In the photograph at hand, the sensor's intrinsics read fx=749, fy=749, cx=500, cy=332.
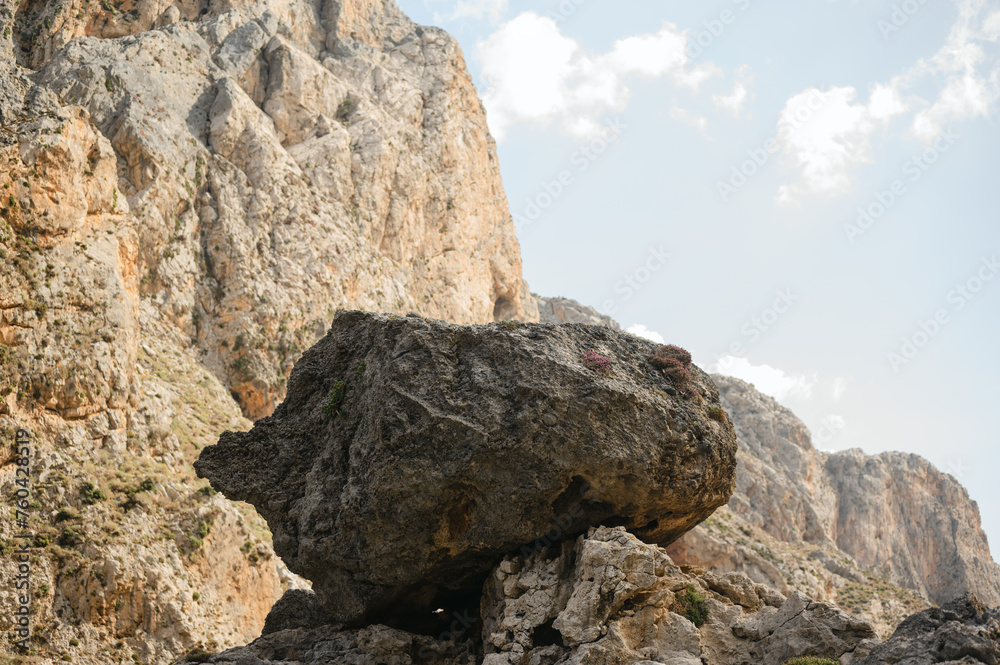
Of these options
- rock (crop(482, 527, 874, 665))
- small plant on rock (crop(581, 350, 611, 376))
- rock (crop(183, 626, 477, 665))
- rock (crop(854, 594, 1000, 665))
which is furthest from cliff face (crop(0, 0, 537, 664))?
rock (crop(854, 594, 1000, 665))

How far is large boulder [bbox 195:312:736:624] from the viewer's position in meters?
19.4

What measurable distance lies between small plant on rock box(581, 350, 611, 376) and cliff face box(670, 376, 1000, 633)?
4227cm

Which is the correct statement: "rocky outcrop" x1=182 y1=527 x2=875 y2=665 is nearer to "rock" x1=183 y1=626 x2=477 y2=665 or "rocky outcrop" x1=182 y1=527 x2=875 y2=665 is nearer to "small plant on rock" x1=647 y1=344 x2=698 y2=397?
"rock" x1=183 y1=626 x2=477 y2=665

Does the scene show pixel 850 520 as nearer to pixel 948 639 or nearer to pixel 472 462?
pixel 472 462

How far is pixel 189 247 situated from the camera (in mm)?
52375

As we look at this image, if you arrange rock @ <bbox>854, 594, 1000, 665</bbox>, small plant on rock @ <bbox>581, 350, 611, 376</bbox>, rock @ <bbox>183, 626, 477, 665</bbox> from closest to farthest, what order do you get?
1. rock @ <bbox>854, 594, 1000, 665</bbox>
2. rock @ <bbox>183, 626, 477, 665</bbox>
3. small plant on rock @ <bbox>581, 350, 611, 376</bbox>

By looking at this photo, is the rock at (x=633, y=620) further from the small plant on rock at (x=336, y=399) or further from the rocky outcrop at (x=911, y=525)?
the rocky outcrop at (x=911, y=525)

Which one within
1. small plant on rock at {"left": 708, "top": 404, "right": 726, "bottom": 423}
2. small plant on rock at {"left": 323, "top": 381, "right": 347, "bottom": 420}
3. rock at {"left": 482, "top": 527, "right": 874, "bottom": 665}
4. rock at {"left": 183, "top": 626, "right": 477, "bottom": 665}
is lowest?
rock at {"left": 183, "top": 626, "right": 477, "bottom": 665}

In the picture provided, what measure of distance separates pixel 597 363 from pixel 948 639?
400 inches

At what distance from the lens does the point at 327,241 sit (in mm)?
61062


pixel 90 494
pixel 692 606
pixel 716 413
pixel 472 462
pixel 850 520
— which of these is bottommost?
pixel 692 606

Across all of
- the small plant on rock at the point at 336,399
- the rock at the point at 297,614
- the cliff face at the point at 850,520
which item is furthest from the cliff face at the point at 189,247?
the cliff face at the point at 850,520

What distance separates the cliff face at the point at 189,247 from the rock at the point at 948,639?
28764 mm

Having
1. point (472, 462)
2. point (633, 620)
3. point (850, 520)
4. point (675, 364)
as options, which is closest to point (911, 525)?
point (850, 520)
